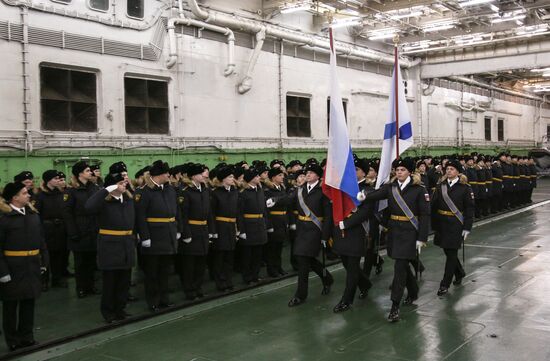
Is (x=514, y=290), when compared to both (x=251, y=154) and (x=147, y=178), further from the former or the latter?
(x=251, y=154)

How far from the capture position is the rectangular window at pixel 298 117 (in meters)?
16.0

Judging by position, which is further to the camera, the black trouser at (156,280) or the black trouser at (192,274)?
the black trouser at (192,274)

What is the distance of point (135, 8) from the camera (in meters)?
A: 11.6

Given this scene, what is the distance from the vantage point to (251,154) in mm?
14266

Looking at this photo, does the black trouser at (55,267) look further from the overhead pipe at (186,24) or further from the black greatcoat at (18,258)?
the overhead pipe at (186,24)

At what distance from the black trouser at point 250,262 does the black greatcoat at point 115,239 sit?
200 cm

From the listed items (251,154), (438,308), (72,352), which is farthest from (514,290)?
(251,154)

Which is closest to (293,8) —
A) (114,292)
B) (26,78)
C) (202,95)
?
(202,95)

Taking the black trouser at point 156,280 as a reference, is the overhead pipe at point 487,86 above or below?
above

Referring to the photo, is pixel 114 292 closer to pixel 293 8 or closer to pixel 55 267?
pixel 55 267

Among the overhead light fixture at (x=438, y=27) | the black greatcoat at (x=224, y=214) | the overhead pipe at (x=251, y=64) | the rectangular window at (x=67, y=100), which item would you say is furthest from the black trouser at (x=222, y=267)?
the overhead light fixture at (x=438, y=27)

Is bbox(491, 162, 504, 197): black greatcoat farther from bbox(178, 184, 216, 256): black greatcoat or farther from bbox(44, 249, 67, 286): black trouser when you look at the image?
bbox(44, 249, 67, 286): black trouser

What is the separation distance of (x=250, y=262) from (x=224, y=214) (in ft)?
3.15

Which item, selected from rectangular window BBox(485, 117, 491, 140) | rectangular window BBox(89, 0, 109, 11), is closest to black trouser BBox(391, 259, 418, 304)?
rectangular window BBox(89, 0, 109, 11)
